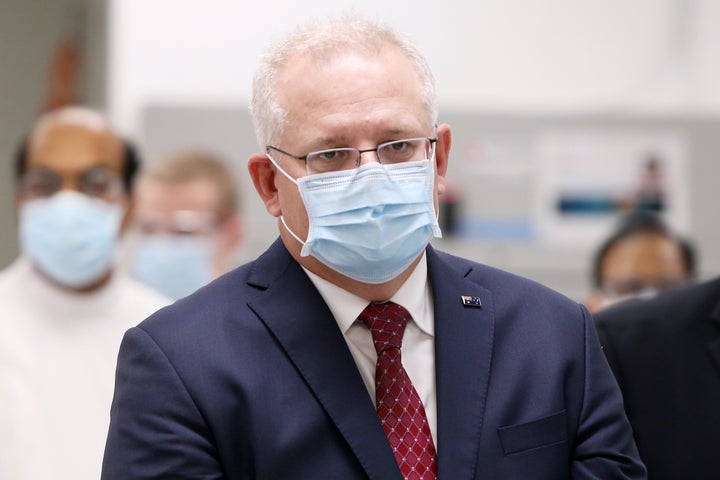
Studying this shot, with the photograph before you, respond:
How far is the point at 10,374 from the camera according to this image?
2588mm

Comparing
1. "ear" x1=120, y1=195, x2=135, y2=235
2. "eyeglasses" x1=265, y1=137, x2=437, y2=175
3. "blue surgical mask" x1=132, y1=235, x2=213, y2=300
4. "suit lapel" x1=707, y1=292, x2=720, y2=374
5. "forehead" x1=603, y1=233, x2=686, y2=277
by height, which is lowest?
"forehead" x1=603, y1=233, x2=686, y2=277

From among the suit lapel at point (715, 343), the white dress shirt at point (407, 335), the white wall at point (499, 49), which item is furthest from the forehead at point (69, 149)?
the white wall at point (499, 49)

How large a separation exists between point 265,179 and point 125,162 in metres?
1.52

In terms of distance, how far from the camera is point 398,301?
147 cm

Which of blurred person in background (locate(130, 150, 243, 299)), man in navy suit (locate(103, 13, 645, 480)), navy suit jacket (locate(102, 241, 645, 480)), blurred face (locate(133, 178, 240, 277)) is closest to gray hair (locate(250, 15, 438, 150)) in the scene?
man in navy suit (locate(103, 13, 645, 480))

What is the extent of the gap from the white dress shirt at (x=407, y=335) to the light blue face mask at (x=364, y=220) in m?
0.04

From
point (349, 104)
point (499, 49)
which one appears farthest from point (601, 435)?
point (499, 49)

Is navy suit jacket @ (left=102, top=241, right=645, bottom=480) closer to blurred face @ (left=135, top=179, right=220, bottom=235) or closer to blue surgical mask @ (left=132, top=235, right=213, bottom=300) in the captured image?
blue surgical mask @ (left=132, top=235, right=213, bottom=300)

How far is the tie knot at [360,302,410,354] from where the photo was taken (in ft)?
4.69

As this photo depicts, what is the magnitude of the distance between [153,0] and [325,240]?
4.67 meters

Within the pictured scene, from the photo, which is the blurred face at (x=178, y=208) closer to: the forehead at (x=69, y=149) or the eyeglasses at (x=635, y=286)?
the forehead at (x=69, y=149)

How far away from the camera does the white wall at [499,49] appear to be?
578 cm

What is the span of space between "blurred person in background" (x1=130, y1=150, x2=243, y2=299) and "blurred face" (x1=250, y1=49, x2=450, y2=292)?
2241 mm

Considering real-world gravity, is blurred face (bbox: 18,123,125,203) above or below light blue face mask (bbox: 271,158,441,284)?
below
